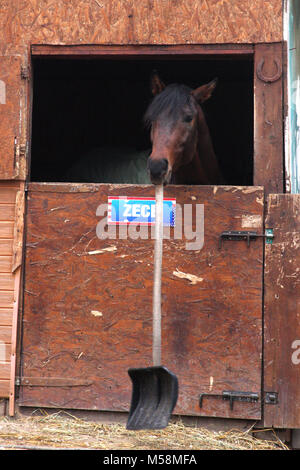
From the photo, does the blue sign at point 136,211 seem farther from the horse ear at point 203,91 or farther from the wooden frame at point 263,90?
the horse ear at point 203,91

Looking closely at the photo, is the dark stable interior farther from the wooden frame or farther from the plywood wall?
the wooden frame

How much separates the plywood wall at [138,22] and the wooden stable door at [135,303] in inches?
45.0

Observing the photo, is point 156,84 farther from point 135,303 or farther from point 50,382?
point 50,382

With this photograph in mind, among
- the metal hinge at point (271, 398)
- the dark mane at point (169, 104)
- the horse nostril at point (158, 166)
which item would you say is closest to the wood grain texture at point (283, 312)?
the metal hinge at point (271, 398)

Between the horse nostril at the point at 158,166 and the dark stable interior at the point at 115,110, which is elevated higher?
the dark stable interior at the point at 115,110

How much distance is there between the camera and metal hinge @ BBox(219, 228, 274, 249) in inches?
178

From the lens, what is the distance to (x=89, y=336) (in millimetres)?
4617

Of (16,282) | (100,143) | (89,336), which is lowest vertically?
(89,336)

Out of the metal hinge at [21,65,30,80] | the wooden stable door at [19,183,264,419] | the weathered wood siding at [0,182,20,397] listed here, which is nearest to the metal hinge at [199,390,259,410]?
the wooden stable door at [19,183,264,419]

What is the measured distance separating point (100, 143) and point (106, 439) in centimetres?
474

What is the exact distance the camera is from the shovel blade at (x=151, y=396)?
381cm

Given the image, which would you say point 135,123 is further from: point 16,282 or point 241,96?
point 16,282

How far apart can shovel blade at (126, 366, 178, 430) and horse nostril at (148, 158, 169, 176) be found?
1265mm

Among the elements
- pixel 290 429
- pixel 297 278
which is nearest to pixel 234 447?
pixel 290 429
